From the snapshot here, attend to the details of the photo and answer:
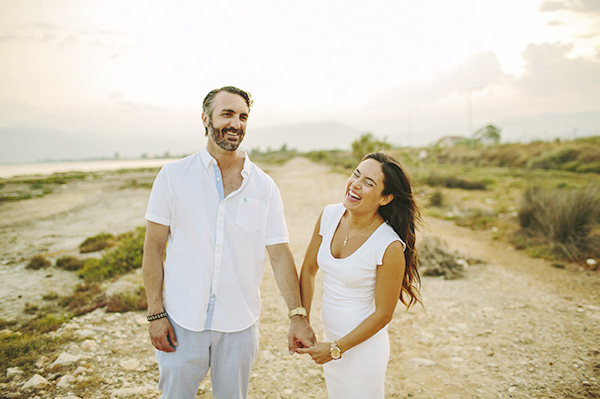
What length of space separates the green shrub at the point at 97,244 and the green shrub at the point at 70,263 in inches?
42.1

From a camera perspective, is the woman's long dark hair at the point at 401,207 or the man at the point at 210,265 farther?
the woman's long dark hair at the point at 401,207

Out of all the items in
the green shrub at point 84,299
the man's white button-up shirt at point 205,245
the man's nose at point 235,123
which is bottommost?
the green shrub at point 84,299

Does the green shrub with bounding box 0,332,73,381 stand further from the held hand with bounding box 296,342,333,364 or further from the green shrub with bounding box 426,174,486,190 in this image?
the green shrub with bounding box 426,174,486,190

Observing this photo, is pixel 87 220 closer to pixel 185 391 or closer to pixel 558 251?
pixel 185 391

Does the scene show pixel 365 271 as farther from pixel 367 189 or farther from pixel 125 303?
pixel 125 303

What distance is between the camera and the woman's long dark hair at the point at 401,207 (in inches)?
86.5

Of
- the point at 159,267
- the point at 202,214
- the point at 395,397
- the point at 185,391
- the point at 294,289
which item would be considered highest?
the point at 202,214

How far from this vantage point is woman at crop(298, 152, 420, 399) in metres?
2.03

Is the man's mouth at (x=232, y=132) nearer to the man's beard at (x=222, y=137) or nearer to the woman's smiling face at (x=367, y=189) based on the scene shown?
the man's beard at (x=222, y=137)

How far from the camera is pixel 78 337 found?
13.3 feet

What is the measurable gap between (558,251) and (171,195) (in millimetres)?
8061

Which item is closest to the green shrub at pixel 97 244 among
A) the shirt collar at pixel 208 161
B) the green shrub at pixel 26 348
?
the green shrub at pixel 26 348

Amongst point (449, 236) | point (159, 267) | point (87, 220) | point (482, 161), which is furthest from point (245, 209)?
point (482, 161)

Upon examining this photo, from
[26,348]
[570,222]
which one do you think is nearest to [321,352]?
[26,348]
